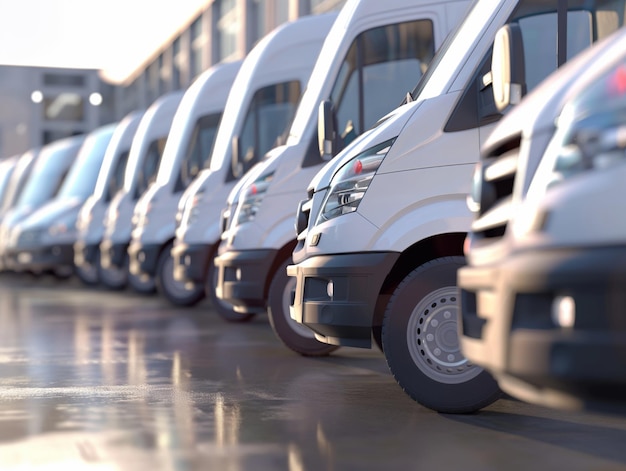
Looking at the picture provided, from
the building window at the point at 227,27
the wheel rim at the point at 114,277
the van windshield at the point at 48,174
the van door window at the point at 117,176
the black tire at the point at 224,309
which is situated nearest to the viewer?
the black tire at the point at 224,309

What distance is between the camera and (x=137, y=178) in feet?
62.7

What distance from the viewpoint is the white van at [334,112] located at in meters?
8.90

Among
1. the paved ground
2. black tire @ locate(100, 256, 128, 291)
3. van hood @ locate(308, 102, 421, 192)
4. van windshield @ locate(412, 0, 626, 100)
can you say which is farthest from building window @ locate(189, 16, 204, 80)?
van windshield @ locate(412, 0, 626, 100)

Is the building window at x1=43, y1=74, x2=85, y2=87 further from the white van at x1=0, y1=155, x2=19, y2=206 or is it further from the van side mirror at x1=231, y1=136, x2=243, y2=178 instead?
the van side mirror at x1=231, y1=136, x2=243, y2=178

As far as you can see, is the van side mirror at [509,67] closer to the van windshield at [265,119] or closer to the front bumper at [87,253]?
the van windshield at [265,119]

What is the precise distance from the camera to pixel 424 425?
244 inches

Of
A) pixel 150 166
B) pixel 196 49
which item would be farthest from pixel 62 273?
pixel 196 49

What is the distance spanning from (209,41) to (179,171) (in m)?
17.8

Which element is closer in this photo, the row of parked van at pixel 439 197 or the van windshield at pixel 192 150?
the row of parked van at pixel 439 197

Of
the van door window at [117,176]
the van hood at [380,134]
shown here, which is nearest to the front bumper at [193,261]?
the van hood at [380,134]

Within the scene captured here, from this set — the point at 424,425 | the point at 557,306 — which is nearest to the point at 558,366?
the point at 557,306

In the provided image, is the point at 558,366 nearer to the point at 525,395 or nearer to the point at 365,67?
the point at 525,395

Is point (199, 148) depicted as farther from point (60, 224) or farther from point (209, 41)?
point (209, 41)

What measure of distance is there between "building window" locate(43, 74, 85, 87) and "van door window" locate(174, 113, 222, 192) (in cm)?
4787
